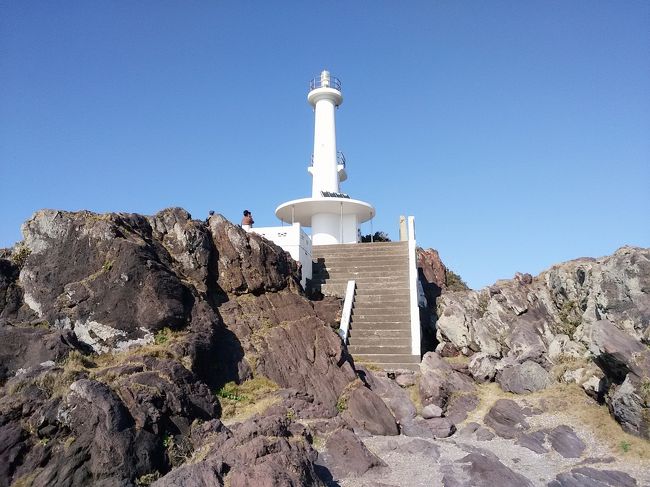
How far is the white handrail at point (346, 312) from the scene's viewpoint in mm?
15152

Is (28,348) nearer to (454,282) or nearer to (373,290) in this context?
(373,290)

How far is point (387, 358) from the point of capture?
14.5 meters

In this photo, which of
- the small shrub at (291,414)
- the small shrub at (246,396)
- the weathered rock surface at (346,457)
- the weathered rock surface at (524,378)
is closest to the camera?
the weathered rock surface at (346,457)

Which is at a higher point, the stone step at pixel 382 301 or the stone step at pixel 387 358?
the stone step at pixel 382 301

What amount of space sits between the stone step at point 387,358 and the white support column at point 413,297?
0.72ft

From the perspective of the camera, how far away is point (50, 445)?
22.2 ft

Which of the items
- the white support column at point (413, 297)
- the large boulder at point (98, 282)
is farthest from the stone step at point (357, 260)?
the large boulder at point (98, 282)

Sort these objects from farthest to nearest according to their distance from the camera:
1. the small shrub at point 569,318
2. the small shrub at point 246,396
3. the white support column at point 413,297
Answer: the white support column at point 413,297, the small shrub at point 569,318, the small shrub at point 246,396

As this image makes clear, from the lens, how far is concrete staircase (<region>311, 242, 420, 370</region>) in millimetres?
14758

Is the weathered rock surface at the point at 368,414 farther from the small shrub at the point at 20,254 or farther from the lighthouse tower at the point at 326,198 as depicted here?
the lighthouse tower at the point at 326,198

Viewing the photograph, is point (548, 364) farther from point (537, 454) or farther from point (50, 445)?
point (50, 445)

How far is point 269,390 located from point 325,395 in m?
1.27

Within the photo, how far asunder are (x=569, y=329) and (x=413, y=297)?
4.75m

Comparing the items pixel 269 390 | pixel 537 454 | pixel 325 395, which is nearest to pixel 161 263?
pixel 269 390
